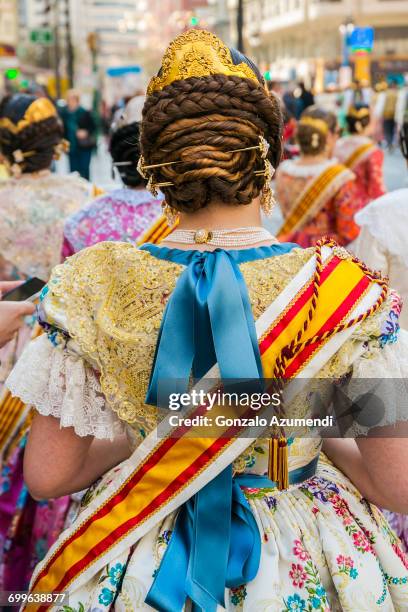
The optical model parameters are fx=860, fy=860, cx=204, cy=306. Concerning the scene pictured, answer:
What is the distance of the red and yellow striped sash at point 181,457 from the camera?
168cm

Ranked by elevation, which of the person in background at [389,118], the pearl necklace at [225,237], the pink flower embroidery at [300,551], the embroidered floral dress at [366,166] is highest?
the pearl necklace at [225,237]

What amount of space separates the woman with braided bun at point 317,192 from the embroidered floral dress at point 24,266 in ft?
7.09

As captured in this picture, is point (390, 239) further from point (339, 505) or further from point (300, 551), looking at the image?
point (300, 551)

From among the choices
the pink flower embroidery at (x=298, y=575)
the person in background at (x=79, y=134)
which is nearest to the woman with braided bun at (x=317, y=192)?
the pink flower embroidery at (x=298, y=575)

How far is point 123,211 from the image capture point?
345cm

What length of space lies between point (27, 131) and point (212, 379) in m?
2.53

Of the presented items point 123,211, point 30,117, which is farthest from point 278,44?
point 123,211

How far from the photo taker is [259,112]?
1.73 m

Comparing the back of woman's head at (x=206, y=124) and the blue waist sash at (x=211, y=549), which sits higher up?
the back of woman's head at (x=206, y=124)

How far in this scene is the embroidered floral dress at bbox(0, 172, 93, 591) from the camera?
3.39m

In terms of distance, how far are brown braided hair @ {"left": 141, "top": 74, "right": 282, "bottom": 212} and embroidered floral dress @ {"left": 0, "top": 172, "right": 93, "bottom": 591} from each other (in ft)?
6.35

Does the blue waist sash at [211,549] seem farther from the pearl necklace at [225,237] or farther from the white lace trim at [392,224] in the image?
the white lace trim at [392,224]

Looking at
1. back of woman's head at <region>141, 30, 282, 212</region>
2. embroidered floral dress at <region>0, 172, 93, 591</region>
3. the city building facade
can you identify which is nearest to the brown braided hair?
back of woman's head at <region>141, 30, 282, 212</region>

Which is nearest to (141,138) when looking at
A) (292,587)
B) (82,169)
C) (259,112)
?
(259,112)
